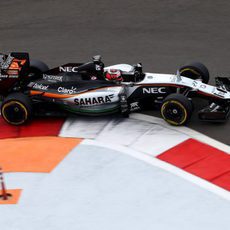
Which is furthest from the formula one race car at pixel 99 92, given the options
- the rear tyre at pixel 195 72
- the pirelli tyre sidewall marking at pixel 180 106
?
the rear tyre at pixel 195 72

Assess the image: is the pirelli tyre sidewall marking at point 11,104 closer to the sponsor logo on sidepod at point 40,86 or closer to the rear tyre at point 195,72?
the sponsor logo on sidepod at point 40,86

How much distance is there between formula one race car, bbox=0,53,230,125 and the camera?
959 cm

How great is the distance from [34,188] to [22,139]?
1815mm

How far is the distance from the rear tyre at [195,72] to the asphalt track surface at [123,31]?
989 mm

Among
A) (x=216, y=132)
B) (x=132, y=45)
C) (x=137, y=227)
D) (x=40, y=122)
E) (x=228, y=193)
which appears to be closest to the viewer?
(x=137, y=227)

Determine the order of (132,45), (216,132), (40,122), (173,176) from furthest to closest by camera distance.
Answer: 1. (132,45)
2. (40,122)
3. (216,132)
4. (173,176)

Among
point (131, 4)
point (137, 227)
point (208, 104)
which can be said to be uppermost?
point (131, 4)

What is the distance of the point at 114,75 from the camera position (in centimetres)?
998

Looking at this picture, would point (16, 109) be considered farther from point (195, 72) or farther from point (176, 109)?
point (195, 72)

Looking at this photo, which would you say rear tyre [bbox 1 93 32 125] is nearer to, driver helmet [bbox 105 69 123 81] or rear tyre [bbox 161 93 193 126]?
driver helmet [bbox 105 69 123 81]

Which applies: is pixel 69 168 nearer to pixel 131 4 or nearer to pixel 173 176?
pixel 173 176

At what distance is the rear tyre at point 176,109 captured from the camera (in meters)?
9.18

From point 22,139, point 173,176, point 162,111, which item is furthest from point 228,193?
point 22,139

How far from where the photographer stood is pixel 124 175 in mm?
8109
